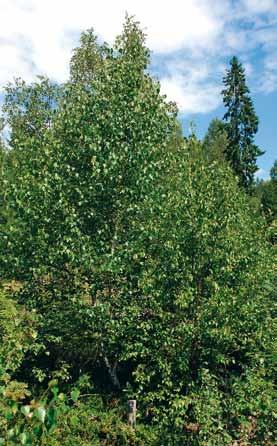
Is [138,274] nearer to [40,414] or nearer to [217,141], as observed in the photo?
[40,414]

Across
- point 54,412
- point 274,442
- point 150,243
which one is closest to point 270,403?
point 274,442

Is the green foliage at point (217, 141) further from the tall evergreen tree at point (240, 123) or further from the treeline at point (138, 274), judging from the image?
the treeline at point (138, 274)

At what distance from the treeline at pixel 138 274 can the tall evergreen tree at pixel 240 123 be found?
100 feet

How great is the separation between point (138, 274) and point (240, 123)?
117 feet

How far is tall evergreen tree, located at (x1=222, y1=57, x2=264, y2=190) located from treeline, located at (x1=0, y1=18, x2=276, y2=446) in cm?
3052

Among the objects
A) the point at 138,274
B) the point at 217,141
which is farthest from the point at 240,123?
the point at 138,274

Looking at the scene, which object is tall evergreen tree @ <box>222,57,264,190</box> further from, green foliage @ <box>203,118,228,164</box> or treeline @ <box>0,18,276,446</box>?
treeline @ <box>0,18,276,446</box>

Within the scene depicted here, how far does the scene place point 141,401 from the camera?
11648 millimetres

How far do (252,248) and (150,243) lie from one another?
249 cm

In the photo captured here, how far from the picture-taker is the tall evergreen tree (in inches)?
1678

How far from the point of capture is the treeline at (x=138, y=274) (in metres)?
10.7

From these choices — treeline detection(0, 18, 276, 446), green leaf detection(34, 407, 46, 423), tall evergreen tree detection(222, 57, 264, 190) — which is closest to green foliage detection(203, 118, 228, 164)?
tall evergreen tree detection(222, 57, 264, 190)

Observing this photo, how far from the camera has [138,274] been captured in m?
11.6

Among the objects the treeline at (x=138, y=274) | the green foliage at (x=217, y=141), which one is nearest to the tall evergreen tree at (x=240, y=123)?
the green foliage at (x=217, y=141)
